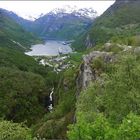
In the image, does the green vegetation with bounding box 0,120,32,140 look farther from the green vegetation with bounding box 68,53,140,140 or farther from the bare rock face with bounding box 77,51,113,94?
the bare rock face with bounding box 77,51,113,94

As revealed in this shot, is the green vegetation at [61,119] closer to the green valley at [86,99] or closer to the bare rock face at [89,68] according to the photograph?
the green valley at [86,99]

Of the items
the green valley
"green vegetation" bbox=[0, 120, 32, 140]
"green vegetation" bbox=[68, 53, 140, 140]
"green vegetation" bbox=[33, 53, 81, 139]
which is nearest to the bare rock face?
the green valley

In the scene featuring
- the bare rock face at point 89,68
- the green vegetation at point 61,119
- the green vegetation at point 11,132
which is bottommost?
the green vegetation at point 61,119

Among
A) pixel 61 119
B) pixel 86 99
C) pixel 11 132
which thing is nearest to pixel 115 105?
pixel 86 99

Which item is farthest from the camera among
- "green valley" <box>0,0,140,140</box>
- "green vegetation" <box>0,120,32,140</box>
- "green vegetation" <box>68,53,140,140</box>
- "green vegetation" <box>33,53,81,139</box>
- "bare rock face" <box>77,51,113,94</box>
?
"green vegetation" <box>33,53,81,139</box>

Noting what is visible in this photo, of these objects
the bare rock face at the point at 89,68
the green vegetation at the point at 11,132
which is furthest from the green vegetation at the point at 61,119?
the green vegetation at the point at 11,132

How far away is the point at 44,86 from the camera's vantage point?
169m

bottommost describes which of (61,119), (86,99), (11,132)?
(61,119)

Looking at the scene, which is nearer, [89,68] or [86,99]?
[86,99]

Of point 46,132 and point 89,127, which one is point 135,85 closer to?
point 89,127

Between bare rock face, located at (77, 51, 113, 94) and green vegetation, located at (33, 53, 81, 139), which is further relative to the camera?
green vegetation, located at (33, 53, 81, 139)

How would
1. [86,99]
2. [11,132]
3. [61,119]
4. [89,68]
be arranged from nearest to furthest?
[11,132] < [86,99] < [89,68] < [61,119]

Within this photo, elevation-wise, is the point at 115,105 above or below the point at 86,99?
above

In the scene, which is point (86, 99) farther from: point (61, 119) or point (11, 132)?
point (61, 119)
